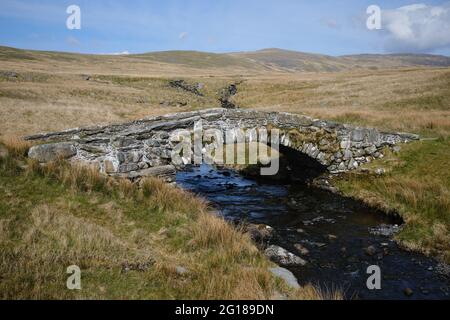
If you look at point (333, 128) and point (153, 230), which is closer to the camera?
point (153, 230)

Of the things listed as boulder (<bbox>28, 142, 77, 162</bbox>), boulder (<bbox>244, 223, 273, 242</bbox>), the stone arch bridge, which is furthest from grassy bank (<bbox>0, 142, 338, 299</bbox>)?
boulder (<bbox>244, 223, 273, 242</bbox>)

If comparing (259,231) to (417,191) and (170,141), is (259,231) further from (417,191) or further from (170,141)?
(417,191)

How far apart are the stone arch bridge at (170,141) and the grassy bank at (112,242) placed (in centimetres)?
115

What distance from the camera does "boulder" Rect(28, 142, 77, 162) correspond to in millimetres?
11359

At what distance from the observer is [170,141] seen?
14094 millimetres

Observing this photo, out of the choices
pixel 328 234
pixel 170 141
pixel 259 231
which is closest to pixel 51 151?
pixel 170 141

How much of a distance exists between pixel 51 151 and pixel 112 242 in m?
5.02

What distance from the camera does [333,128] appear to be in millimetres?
18391

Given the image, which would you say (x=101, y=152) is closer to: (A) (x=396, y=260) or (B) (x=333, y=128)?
(A) (x=396, y=260)

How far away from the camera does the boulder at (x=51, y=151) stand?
37.3ft

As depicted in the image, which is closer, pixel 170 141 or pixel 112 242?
pixel 112 242

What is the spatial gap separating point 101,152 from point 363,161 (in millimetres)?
12634
